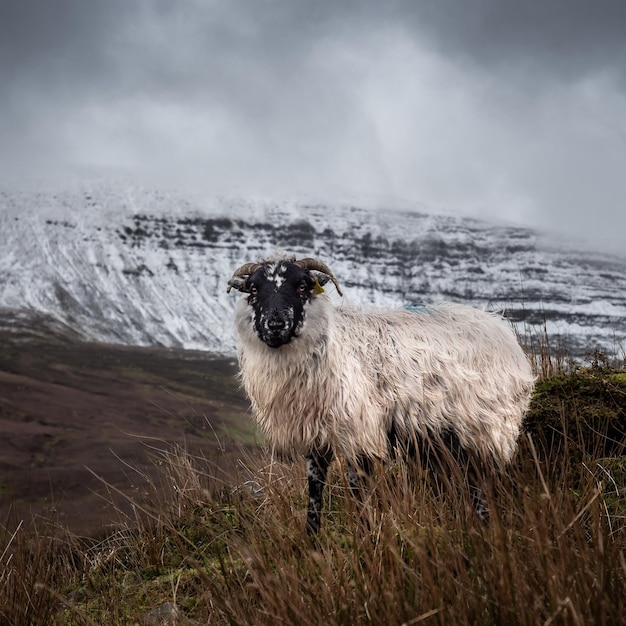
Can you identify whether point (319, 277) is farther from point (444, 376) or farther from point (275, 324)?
point (444, 376)

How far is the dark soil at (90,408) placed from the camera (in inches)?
861

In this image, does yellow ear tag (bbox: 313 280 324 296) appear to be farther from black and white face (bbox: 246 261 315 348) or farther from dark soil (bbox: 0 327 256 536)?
dark soil (bbox: 0 327 256 536)

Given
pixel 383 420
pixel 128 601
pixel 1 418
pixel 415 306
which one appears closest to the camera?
pixel 128 601

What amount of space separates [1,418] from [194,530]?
6341cm

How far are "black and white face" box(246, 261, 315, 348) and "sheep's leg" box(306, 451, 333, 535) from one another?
1.03 meters

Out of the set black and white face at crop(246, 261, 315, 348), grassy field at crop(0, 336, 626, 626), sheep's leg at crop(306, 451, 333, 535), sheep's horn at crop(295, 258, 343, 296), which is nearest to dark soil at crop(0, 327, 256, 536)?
grassy field at crop(0, 336, 626, 626)

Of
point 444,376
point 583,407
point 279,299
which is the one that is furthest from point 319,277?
point 583,407

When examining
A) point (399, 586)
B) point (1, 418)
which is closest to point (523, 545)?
point (399, 586)

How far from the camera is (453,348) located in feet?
18.1

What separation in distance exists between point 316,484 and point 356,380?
94 cm

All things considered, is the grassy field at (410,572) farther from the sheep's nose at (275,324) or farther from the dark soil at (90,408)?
the sheep's nose at (275,324)

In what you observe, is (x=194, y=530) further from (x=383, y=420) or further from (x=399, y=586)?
(x=399, y=586)

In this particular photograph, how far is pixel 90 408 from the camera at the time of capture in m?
69.4

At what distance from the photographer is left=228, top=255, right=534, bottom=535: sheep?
16.4 feet
